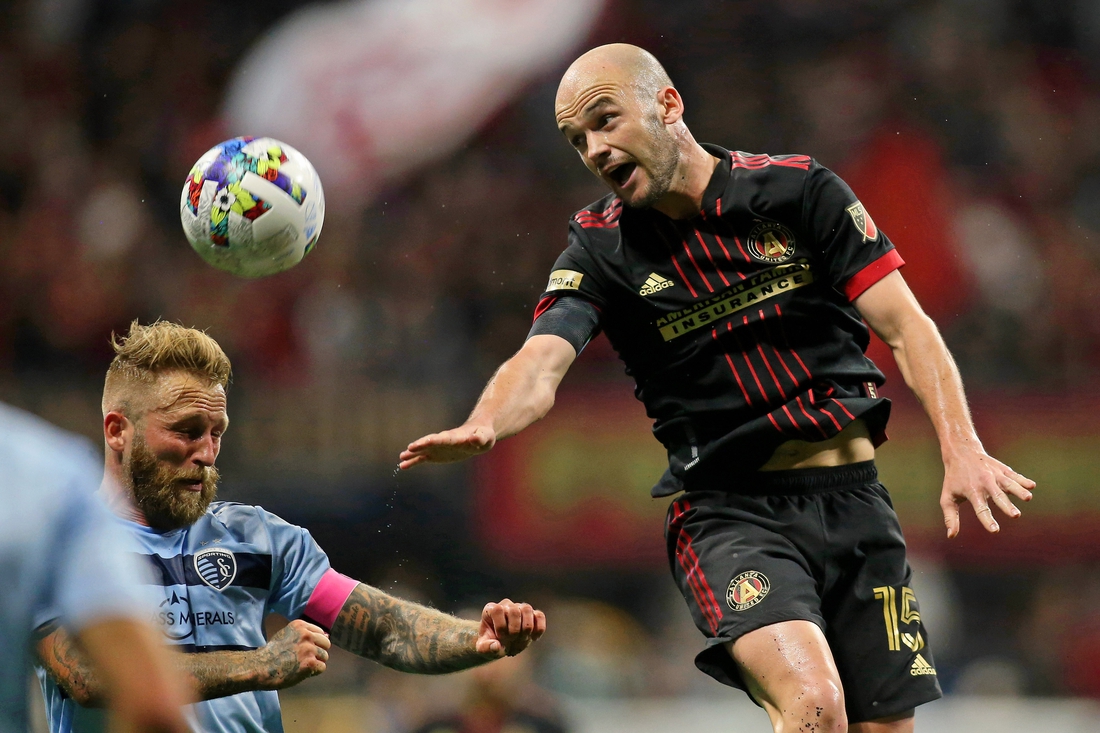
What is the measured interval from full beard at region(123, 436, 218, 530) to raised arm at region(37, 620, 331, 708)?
0.53 metres

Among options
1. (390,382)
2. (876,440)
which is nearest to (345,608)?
(876,440)

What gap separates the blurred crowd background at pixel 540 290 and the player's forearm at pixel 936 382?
358cm

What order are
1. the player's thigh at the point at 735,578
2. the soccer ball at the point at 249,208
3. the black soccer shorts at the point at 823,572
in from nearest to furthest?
the player's thigh at the point at 735,578 < the black soccer shorts at the point at 823,572 < the soccer ball at the point at 249,208

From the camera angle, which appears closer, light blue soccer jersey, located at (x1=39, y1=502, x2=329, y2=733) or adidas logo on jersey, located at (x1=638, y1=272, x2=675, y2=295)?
light blue soccer jersey, located at (x1=39, y1=502, x2=329, y2=733)

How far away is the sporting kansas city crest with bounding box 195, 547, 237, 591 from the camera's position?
13.3ft

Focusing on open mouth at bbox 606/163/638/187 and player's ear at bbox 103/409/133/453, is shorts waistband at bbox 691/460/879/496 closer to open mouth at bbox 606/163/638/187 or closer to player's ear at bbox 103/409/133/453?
open mouth at bbox 606/163/638/187

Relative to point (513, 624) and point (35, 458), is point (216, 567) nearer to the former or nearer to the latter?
point (513, 624)

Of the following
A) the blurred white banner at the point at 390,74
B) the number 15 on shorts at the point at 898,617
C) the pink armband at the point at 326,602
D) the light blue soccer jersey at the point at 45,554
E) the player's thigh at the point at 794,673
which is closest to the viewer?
the light blue soccer jersey at the point at 45,554

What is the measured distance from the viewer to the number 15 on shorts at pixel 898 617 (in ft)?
13.0

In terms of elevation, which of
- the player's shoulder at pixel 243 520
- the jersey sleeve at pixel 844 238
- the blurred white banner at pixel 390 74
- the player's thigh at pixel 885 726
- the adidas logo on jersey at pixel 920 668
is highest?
the blurred white banner at pixel 390 74

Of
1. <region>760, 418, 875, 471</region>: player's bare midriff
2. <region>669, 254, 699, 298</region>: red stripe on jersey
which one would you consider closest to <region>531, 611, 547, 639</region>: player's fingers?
<region>760, 418, 875, 471</region>: player's bare midriff

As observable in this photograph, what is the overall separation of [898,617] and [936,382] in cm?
73

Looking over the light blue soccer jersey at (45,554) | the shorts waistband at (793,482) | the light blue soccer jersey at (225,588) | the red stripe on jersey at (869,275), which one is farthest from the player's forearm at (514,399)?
the light blue soccer jersey at (45,554)

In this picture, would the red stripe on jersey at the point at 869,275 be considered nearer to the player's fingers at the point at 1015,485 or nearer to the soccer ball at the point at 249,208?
the player's fingers at the point at 1015,485
